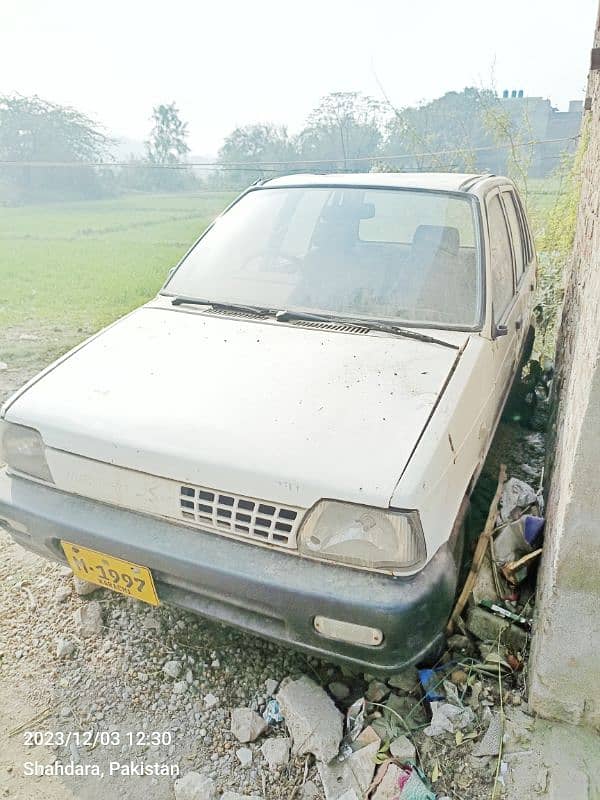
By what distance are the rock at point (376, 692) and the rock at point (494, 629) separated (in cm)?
41

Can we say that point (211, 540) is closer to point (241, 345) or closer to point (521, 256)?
point (241, 345)

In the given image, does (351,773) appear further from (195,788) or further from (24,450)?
(24,450)

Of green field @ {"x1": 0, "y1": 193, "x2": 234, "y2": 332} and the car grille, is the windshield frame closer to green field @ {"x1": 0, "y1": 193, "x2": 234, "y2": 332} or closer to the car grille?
the car grille

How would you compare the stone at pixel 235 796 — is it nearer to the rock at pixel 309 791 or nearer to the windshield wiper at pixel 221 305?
the rock at pixel 309 791

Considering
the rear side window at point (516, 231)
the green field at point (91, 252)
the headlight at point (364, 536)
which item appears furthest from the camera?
the green field at point (91, 252)

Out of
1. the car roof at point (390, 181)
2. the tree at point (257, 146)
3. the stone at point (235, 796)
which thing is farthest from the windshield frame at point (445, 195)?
the tree at point (257, 146)

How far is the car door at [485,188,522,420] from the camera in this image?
2.57m

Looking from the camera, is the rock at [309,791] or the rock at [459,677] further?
the rock at [459,677]

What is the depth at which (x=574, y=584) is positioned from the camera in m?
1.64

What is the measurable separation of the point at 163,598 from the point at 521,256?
3075 millimetres

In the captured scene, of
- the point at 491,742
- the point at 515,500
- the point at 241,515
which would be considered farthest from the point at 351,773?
the point at 515,500

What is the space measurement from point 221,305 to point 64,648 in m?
1.68

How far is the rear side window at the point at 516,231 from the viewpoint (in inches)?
135

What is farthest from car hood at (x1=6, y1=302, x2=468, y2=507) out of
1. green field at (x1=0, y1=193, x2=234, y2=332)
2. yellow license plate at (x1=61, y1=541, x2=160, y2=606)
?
green field at (x1=0, y1=193, x2=234, y2=332)
